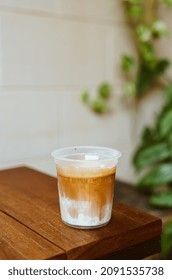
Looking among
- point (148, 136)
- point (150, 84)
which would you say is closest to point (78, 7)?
point (150, 84)

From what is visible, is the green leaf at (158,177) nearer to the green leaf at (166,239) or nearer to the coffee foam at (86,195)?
the green leaf at (166,239)

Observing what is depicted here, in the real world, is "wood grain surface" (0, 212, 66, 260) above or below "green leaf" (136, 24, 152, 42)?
below

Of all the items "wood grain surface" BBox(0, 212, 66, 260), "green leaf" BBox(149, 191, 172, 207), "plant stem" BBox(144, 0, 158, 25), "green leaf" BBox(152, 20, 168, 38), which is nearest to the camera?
"wood grain surface" BBox(0, 212, 66, 260)

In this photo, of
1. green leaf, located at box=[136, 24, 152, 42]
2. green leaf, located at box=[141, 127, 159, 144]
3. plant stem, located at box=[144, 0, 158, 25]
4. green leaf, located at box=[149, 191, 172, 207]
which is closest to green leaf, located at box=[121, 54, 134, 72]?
green leaf, located at box=[136, 24, 152, 42]

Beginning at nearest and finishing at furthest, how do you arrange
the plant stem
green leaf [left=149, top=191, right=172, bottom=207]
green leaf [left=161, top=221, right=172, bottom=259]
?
green leaf [left=161, top=221, right=172, bottom=259]
green leaf [left=149, top=191, right=172, bottom=207]
the plant stem

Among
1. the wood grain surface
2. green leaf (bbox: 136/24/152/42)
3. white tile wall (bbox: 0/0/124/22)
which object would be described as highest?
white tile wall (bbox: 0/0/124/22)

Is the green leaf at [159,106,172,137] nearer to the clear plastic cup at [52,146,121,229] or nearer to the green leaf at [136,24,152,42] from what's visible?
the green leaf at [136,24,152,42]

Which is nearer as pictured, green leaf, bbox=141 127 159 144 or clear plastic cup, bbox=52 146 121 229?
clear plastic cup, bbox=52 146 121 229
